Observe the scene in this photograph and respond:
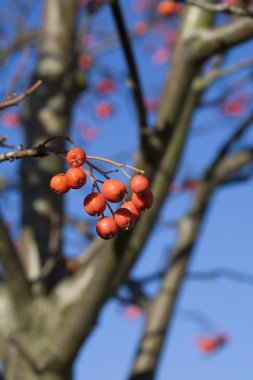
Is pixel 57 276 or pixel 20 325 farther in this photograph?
pixel 57 276

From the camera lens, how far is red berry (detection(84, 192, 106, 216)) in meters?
1.47

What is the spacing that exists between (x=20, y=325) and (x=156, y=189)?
1310mm

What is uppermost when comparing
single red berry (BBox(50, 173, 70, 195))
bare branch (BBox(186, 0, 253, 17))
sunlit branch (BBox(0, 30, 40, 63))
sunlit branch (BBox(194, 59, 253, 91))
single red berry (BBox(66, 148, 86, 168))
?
single red berry (BBox(66, 148, 86, 168))

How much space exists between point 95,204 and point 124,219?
86mm

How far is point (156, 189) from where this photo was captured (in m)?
3.41

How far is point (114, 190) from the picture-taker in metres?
1.47

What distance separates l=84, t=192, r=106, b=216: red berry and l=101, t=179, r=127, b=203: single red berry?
2 cm

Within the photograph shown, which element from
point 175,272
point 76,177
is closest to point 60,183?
point 76,177

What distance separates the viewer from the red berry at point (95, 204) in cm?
147

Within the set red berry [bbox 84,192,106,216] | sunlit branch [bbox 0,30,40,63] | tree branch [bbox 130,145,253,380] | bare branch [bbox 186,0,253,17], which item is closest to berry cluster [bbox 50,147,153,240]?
red berry [bbox 84,192,106,216]

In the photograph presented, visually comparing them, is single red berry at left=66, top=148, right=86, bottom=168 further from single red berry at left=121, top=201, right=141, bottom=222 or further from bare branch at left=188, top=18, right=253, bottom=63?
bare branch at left=188, top=18, right=253, bottom=63

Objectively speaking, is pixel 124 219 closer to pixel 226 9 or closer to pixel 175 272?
pixel 226 9

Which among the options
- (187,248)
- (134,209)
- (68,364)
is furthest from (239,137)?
(134,209)

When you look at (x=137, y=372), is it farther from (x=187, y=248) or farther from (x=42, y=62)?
(x=42, y=62)
